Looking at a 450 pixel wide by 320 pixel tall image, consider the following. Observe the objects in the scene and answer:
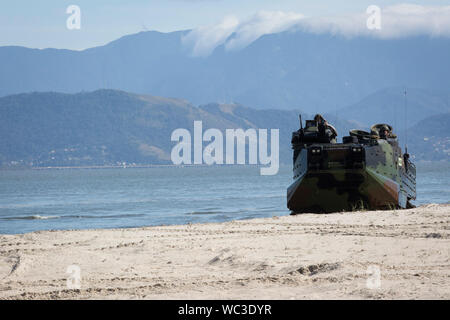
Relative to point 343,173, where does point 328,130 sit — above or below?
above

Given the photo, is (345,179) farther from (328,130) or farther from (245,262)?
(245,262)

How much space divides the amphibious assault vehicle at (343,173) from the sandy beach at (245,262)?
154 inches

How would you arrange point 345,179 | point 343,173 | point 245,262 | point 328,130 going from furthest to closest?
point 328,130, point 345,179, point 343,173, point 245,262

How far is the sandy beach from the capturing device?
38.4ft

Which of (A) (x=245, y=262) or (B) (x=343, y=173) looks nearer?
(A) (x=245, y=262)

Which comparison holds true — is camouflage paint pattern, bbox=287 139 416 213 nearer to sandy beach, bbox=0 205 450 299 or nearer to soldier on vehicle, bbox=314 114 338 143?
soldier on vehicle, bbox=314 114 338 143

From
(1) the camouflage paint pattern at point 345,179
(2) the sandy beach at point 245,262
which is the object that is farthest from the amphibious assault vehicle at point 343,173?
(2) the sandy beach at point 245,262

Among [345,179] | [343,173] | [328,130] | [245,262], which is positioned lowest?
[245,262]

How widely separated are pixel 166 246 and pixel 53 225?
67.1 ft

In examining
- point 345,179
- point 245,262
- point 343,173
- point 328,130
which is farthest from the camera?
point 328,130

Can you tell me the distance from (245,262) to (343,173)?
12.4 m

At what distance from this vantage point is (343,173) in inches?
1045

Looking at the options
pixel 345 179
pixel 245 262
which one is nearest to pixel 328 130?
pixel 345 179
